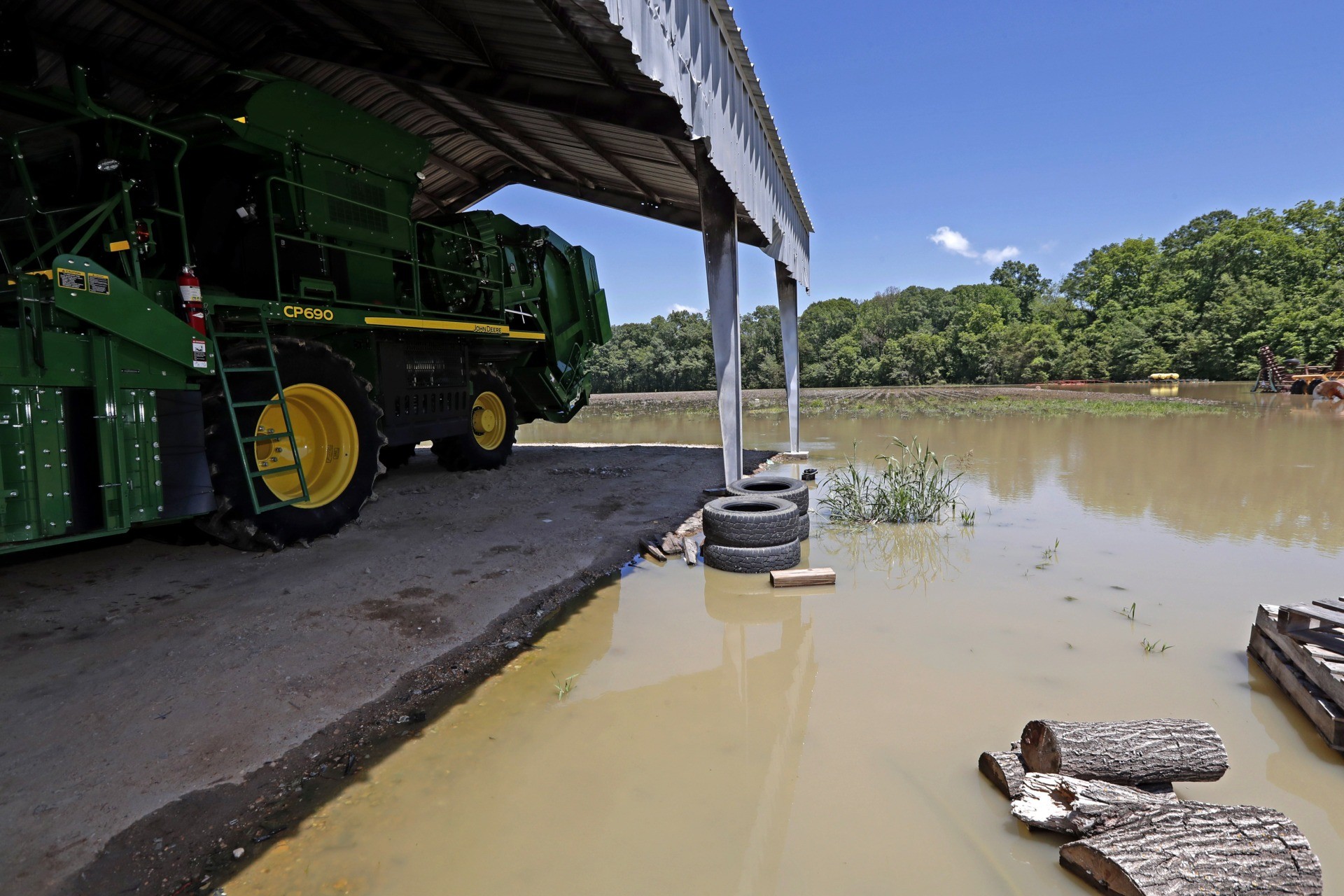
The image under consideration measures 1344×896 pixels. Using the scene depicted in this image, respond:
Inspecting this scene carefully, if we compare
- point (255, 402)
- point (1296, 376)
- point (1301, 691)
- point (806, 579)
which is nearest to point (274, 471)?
point (255, 402)

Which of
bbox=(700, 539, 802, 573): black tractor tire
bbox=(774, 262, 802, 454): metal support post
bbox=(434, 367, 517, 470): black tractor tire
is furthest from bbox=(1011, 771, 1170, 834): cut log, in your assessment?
bbox=(774, 262, 802, 454): metal support post

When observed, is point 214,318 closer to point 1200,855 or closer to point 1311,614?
point 1200,855

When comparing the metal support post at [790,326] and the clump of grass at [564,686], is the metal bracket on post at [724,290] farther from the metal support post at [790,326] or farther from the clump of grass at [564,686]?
the metal support post at [790,326]

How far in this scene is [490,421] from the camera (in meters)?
11.1

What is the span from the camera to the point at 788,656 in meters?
4.19

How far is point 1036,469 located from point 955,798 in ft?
30.7

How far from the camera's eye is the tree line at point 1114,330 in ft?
150

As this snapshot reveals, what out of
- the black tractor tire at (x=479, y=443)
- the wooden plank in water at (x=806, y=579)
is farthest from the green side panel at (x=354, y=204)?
the wooden plank in water at (x=806, y=579)

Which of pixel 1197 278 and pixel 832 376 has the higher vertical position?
pixel 1197 278

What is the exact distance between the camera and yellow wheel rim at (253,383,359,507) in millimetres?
6184

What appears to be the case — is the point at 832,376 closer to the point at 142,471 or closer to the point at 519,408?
the point at 519,408

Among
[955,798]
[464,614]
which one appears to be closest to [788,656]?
[955,798]

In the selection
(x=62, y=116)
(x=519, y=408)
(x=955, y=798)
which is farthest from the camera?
(x=519, y=408)

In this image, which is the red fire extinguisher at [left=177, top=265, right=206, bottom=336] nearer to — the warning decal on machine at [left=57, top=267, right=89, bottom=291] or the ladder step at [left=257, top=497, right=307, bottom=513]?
the warning decal on machine at [left=57, top=267, right=89, bottom=291]
